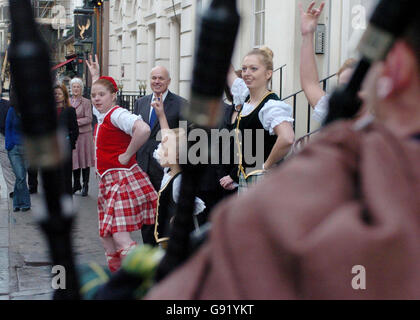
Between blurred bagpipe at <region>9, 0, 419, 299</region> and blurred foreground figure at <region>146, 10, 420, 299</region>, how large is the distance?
0.16 feet

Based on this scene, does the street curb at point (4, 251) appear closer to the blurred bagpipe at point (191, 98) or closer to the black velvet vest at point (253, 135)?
the black velvet vest at point (253, 135)

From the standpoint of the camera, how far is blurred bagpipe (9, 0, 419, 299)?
2.96ft

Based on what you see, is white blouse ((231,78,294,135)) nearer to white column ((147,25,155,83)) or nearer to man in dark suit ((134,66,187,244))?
man in dark suit ((134,66,187,244))

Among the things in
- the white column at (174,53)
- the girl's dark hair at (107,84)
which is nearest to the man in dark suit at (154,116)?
the girl's dark hair at (107,84)

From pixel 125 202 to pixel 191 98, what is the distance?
429 centimetres

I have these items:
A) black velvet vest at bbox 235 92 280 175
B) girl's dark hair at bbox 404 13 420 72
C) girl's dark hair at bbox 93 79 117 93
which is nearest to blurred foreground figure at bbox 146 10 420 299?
girl's dark hair at bbox 404 13 420 72

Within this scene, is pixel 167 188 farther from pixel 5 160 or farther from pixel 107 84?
pixel 5 160

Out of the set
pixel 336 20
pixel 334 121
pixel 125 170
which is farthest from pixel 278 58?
pixel 334 121

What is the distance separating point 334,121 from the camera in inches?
41.3

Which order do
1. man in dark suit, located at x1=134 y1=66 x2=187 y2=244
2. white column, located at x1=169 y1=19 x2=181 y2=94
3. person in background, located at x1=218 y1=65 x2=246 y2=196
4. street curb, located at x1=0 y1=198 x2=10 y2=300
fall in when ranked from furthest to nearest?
1. white column, located at x1=169 y1=19 x2=181 y2=94
2. man in dark suit, located at x1=134 y1=66 x2=187 y2=244
3. person in background, located at x1=218 y1=65 x2=246 y2=196
4. street curb, located at x1=0 y1=198 x2=10 y2=300

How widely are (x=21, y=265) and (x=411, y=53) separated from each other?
5709 mm

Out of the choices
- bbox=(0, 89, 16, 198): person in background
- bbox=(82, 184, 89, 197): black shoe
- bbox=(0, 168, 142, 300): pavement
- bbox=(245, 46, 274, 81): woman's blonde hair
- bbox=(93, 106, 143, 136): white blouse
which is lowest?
bbox=(0, 168, 142, 300): pavement

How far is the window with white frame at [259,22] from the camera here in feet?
35.1

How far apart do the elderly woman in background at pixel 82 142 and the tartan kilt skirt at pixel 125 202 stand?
5.42 metres
